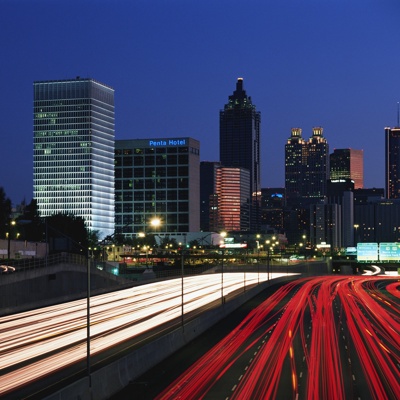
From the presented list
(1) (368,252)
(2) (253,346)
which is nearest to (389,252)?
(1) (368,252)

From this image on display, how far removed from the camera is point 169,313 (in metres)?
72.6

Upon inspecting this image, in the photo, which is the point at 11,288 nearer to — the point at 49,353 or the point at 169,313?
the point at 169,313

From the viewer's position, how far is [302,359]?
4641 centimetres

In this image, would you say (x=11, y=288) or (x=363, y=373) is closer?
(x=363, y=373)

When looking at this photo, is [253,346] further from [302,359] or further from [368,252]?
[368,252]

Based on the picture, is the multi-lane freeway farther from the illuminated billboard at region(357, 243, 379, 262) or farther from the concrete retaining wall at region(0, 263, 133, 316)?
the illuminated billboard at region(357, 243, 379, 262)

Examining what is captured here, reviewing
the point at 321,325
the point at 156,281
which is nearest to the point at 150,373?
the point at 321,325

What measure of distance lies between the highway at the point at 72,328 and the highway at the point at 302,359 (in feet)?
17.7

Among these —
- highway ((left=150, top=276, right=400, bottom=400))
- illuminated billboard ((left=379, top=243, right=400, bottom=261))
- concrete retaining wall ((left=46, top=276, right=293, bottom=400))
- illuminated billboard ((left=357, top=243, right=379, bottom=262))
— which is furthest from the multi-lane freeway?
illuminated billboard ((left=357, top=243, right=379, bottom=262))

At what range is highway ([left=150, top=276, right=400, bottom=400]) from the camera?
36406 millimetres

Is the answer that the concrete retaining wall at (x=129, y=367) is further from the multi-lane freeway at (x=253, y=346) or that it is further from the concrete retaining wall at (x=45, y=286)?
the concrete retaining wall at (x=45, y=286)

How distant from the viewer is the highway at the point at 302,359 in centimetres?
3641

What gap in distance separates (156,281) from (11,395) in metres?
92.4

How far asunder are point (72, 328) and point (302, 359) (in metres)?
18.1
